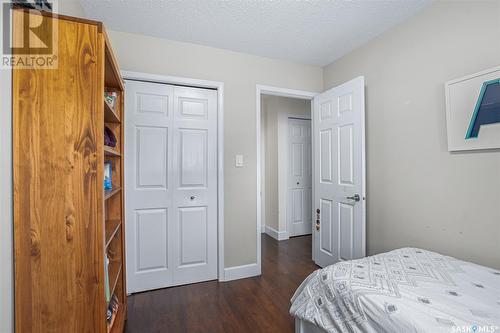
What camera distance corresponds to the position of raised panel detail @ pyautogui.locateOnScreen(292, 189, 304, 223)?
13.4ft

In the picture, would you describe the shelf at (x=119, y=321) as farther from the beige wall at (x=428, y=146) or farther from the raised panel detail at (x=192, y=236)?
the beige wall at (x=428, y=146)

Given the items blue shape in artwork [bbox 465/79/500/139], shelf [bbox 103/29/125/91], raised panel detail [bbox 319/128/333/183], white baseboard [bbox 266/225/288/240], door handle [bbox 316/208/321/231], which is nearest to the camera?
shelf [bbox 103/29/125/91]

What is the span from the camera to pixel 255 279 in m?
2.50

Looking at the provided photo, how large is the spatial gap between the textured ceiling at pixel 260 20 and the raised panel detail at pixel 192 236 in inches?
69.0

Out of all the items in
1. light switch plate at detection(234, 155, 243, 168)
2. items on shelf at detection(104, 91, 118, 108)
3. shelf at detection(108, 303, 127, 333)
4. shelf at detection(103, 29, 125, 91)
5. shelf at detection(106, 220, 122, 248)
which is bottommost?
shelf at detection(108, 303, 127, 333)

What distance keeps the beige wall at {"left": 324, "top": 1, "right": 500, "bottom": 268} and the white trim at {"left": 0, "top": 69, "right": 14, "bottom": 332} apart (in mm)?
2534

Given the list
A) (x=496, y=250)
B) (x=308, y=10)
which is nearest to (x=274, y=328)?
(x=496, y=250)

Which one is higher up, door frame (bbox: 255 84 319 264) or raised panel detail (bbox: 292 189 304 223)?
door frame (bbox: 255 84 319 264)

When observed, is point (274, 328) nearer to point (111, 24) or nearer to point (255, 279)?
point (255, 279)

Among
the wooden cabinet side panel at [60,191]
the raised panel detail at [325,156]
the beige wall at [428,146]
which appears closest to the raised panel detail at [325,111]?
the raised panel detail at [325,156]

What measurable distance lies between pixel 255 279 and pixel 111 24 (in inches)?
112

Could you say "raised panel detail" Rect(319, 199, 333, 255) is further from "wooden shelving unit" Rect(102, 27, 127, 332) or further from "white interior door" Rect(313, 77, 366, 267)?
"wooden shelving unit" Rect(102, 27, 127, 332)

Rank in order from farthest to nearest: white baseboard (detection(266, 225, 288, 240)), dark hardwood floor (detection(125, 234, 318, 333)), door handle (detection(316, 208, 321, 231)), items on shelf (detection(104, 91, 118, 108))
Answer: white baseboard (detection(266, 225, 288, 240)) → door handle (detection(316, 208, 321, 231)) → dark hardwood floor (detection(125, 234, 318, 333)) → items on shelf (detection(104, 91, 118, 108))

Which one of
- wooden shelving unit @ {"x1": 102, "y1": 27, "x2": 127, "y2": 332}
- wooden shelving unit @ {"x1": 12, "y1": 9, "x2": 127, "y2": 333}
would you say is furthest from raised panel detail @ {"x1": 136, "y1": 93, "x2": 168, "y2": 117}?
wooden shelving unit @ {"x1": 12, "y1": 9, "x2": 127, "y2": 333}
